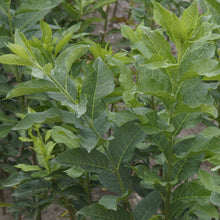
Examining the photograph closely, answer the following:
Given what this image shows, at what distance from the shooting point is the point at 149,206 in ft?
5.71

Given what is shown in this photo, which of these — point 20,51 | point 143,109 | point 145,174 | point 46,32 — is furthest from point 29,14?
point 145,174

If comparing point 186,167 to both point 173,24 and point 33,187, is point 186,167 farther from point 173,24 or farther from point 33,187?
point 33,187

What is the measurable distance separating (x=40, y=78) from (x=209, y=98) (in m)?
0.66

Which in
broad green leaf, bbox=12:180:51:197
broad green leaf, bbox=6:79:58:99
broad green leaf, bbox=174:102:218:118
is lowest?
broad green leaf, bbox=12:180:51:197

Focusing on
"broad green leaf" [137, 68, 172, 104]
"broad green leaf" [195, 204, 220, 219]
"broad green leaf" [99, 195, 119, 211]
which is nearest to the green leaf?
"broad green leaf" [137, 68, 172, 104]

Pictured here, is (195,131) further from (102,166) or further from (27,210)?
(102,166)

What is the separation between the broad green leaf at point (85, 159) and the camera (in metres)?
1.55

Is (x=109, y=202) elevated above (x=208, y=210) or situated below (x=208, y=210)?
above

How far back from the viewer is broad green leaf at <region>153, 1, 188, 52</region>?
1.35 metres

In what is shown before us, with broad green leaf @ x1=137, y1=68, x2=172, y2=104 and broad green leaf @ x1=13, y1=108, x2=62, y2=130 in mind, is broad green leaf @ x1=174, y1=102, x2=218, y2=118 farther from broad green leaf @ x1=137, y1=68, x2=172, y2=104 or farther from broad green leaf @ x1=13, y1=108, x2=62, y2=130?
broad green leaf @ x1=13, y1=108, x2=62, y2=130

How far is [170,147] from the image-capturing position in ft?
5.20

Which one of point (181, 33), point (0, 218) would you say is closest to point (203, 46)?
point (181, 33)

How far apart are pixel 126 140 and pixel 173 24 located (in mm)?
517

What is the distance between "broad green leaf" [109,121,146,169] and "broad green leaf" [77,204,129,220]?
22 centimetres
